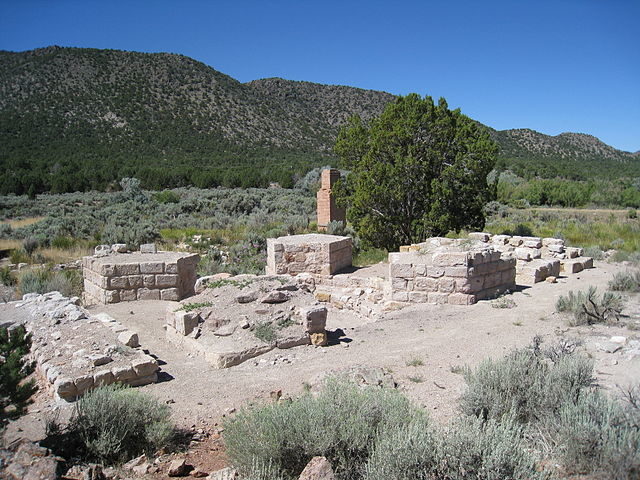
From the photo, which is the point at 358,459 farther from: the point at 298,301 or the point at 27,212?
the point at 27,212

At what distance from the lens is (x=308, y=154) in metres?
56.7

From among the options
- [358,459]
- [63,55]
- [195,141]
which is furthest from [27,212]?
[63,55]

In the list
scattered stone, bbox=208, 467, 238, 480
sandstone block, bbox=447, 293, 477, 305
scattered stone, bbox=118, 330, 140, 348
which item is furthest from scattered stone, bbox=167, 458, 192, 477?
sandstone block, bbox=447, 293, 477, 305

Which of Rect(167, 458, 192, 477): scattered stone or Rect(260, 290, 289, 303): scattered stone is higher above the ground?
Rect(260, 290, 289, 303): scattered stone

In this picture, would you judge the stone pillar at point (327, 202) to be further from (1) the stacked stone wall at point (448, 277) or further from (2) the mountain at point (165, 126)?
(2) the mountain at point (165, 126)

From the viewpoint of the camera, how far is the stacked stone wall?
366 inches

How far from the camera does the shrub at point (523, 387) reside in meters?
3.85

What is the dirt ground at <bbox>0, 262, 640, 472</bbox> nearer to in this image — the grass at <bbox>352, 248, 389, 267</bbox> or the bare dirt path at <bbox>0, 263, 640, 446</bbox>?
the bare dirt path at <bbox>0, 263, 640, 446</bbox>

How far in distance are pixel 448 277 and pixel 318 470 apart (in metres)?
6.87

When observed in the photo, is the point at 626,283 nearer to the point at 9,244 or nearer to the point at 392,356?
the point at 392,356

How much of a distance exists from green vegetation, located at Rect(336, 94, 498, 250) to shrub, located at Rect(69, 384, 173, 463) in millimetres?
10962

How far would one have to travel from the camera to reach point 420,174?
14.5 metres

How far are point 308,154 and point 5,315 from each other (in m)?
50.1

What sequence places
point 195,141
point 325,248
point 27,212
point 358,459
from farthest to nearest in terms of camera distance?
point 195,141, point 27,212, point 325,248, point 358,459
